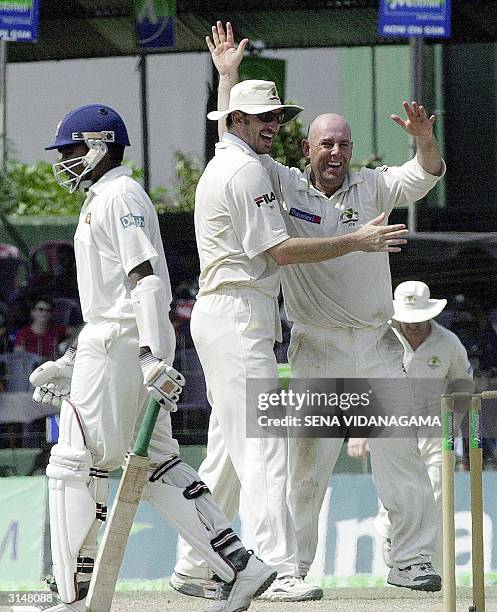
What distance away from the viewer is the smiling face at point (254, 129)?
601cm

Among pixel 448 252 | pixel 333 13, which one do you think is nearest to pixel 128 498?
pixel 448 252

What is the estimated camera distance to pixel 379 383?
6.24 m

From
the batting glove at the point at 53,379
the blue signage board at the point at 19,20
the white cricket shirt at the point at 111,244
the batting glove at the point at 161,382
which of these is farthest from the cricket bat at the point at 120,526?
the blue signage board at the point at 19,20

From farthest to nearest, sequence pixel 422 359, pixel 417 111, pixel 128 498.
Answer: pixel 422 359 < pixel 417 111 < pixel 128 498

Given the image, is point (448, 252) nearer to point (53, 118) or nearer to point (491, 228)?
point (491, 228)

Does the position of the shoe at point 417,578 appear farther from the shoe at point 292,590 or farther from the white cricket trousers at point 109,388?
the white cricket trousers at point 109,388

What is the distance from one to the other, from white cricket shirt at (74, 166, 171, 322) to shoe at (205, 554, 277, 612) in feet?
3.33

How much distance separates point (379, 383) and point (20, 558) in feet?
7.96

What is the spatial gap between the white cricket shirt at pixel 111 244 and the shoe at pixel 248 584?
3.33 feet

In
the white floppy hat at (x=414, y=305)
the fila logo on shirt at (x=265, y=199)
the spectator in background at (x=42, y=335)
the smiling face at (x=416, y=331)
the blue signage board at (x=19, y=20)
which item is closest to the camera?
the fila logo on shirt at (x=265, y=199)

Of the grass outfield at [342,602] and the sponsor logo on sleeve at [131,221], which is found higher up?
the sponsor logo on sleeve at [131,221]

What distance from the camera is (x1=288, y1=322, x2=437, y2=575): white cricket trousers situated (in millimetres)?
6078

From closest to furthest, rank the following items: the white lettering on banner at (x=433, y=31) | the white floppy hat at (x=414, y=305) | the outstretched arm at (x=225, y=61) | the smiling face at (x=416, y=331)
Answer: the outstretched arm at (x=225, y=61) < the white floppy hat at (x=414, y=305) < the smiling face at (x=416, y=331) < the white lettering on banner at (x=433, y=31)

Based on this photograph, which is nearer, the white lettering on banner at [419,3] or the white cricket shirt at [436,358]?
the white cricket shirt at [436,358]
